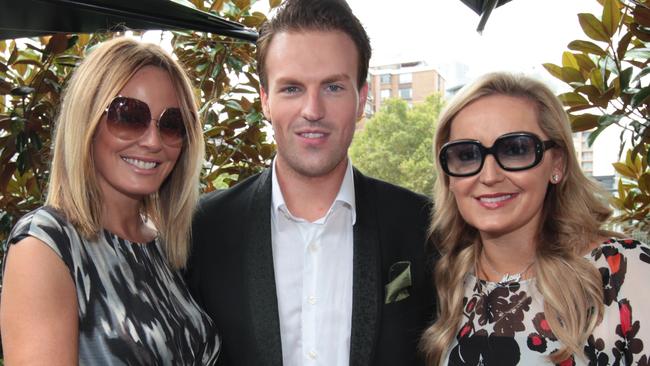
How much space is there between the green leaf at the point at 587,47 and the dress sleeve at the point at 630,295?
1008mm

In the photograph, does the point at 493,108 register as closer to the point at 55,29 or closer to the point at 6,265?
the point at 55,29

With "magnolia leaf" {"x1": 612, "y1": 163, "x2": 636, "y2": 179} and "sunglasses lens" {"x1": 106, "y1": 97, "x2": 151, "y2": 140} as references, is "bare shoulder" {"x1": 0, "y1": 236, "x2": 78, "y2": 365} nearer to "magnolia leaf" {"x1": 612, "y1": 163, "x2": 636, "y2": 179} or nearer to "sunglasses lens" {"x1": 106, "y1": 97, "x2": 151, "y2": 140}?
"sunglasses lens" {"x1": 106, "y1": 97, "x2": 151, "y2": 140}

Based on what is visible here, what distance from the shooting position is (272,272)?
2004 millimetres

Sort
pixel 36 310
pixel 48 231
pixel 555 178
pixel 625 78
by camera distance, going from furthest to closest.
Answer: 1. pixel 625 78
2. pixel 555 178
3. pixel 48 231
4. pixel 36 310

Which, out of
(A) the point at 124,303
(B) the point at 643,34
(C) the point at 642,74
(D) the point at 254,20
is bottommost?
(A) the point at 124,303

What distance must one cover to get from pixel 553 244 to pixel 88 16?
1462 mm

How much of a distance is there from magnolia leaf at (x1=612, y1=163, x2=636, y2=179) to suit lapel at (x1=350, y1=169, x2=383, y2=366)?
1665 millimetres

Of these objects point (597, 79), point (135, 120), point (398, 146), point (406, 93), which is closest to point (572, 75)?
point (597, 79)

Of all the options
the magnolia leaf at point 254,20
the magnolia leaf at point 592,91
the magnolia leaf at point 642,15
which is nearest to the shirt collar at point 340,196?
the magnolia leaf at point 254,20

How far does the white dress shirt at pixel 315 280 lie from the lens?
1.97 meters

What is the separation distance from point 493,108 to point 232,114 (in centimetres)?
157

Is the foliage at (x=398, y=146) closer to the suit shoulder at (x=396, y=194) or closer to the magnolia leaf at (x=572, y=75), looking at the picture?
the magnolia leaf at (x=572, y=75)

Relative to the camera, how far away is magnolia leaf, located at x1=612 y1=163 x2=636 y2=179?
10.3 ft

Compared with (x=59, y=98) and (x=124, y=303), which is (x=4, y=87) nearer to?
(x=59, y=98)
